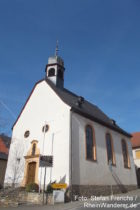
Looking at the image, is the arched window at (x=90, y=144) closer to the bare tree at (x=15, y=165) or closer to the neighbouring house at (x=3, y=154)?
the bare tree at (x=15, y=165)

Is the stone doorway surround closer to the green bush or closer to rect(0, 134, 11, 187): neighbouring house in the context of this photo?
the green bush

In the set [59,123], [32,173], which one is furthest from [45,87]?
[32,173]

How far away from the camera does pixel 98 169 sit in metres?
15.4

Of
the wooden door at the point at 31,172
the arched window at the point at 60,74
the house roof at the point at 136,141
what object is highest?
the arched window at the point at 60,74

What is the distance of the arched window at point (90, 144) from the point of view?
49.9 ft

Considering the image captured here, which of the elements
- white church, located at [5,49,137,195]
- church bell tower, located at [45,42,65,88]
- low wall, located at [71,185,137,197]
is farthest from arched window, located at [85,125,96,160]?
church bell tower, located at [45,42,65,88]

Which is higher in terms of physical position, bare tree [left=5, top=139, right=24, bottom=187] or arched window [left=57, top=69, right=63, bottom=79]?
arched window [left=57, top=69, right=63, bottom=79]

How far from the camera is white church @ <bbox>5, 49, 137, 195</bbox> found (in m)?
13.7

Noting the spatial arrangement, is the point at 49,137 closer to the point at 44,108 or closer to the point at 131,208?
the point at 44,108

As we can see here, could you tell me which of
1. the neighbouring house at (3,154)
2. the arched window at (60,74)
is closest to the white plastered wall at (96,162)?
the arched window at (60,74)

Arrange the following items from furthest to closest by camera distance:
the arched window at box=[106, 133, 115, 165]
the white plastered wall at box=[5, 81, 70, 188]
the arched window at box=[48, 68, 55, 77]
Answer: the arched window at box=[48, 68, 55, 77] < the arched window at box=[106, 133, 115, 165] < the white plastered wall at box=[5, 81, 70, 188]

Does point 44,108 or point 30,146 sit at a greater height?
point 44,108

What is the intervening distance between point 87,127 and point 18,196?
7564 mm

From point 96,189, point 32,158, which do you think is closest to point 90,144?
point 96,189
